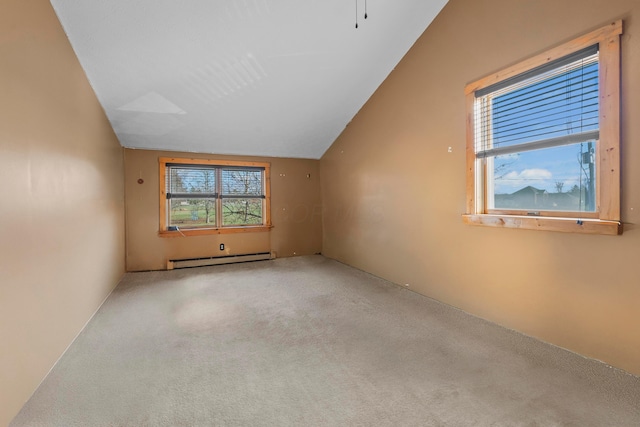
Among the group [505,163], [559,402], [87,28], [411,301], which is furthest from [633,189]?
[87,28]

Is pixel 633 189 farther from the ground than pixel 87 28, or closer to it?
closer to it

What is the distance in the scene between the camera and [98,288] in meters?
2.95

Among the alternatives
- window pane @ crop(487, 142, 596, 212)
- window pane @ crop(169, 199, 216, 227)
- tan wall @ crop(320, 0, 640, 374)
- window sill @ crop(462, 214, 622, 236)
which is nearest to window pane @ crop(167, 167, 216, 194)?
window pane @ crop(169, 199, 216, 227)

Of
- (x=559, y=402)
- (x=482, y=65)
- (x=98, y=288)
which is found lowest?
(x=559, y=402)

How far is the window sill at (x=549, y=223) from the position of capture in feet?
5.90

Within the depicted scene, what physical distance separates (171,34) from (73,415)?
281cm

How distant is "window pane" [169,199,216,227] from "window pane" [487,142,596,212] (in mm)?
4254

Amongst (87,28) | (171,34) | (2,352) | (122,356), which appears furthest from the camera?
(171,34)

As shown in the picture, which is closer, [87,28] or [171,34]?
[87,28]

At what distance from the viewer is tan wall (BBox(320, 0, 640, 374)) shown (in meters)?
1.78

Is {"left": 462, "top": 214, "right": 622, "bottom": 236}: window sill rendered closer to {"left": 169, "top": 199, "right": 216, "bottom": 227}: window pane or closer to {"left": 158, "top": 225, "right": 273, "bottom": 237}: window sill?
{"left": 158, "top": 225, "right": 273, "bottom": 237}: window sill

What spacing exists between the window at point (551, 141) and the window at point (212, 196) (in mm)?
3729

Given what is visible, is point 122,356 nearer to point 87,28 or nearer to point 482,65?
point 87,28

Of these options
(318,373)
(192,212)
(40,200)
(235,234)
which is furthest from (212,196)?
(318,373)
